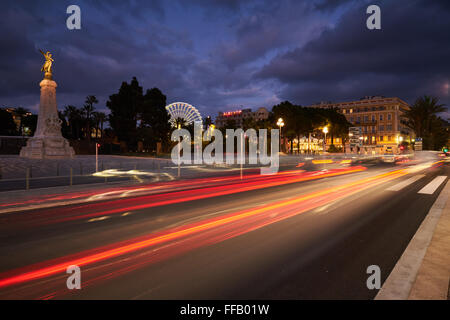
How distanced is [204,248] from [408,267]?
11.8 ft

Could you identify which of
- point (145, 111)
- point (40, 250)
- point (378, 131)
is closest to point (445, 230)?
point (40, 250)

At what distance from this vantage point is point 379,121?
337 ft

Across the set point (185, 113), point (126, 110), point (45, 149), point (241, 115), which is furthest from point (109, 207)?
point (241, 115)

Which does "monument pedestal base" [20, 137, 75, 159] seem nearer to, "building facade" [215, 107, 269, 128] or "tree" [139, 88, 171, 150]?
"tree" [139, 88, 171, 150]

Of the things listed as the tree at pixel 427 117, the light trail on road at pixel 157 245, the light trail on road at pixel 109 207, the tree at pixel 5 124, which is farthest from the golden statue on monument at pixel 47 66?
the tree at pixel 427 117

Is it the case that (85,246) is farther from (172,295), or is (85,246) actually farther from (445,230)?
(445,230)

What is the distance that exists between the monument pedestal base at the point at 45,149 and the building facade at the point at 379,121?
10052 centimetres

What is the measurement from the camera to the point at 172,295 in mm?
3320

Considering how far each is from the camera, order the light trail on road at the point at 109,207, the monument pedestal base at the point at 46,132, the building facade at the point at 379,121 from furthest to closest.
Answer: the building facade at the point at 379,121 < the monument pedestal base at the point at 46,132 < the light trail on road at the point at 109,207

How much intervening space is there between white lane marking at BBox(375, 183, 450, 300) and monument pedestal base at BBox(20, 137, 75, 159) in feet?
120

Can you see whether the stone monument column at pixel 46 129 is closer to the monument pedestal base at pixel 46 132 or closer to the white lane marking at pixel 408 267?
the monument pedestal base at pixel 46 132

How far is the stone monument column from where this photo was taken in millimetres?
30234

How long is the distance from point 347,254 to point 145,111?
53.3m

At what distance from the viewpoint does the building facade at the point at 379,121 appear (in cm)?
9950
